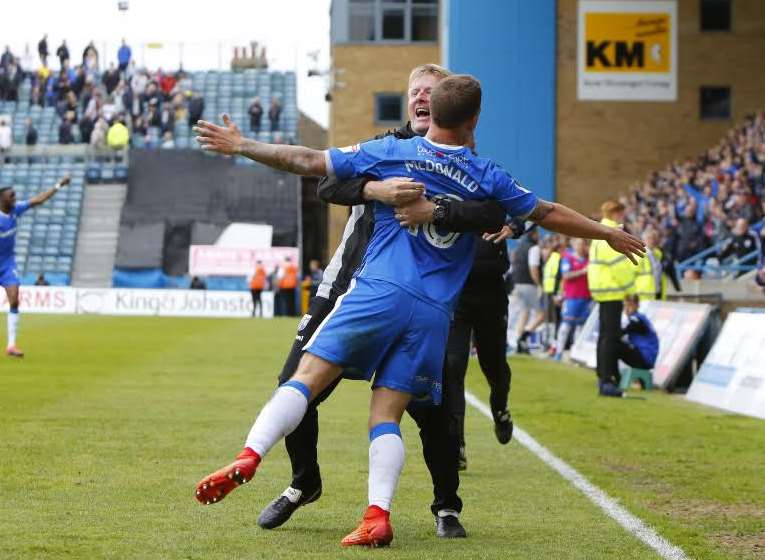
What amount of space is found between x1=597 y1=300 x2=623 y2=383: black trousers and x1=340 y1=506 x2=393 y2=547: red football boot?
9.70m

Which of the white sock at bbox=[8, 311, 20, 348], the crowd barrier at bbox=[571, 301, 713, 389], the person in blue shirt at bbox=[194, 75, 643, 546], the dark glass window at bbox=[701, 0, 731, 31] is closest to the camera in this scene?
the person in blue shirt at bbox=[194, 75, 643, 546]

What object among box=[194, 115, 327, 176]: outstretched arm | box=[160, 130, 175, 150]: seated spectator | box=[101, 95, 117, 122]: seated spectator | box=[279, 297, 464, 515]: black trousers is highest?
box=[101, 95, 117, 122]: seated spectator

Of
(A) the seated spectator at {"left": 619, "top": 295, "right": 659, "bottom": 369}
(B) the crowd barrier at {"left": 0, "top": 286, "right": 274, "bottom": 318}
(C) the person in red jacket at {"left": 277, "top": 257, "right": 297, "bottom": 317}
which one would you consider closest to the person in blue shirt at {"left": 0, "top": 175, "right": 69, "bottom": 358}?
(A) the seated spectator at {"left": 619, "top": 295, "right": 659, "bottom": 369}

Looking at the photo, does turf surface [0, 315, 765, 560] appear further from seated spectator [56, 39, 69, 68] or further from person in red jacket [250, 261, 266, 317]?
seated spectator [56, 39, 69, 68]

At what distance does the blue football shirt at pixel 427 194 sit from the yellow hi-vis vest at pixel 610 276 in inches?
356

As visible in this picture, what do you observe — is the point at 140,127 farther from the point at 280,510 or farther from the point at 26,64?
the point at 280,510

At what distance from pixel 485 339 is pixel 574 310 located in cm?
1417

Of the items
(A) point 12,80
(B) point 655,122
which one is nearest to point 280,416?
(B) point 655,122

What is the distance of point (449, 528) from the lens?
654cm

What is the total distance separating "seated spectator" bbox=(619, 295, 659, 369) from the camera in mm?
16516

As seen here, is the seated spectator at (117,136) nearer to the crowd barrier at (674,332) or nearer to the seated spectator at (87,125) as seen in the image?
the seated spectator at (87,125)

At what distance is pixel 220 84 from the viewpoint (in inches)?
2431

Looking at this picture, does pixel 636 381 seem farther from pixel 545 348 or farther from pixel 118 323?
pixel 118 323

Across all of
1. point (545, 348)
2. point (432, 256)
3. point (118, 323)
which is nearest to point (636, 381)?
point (545, 348)
